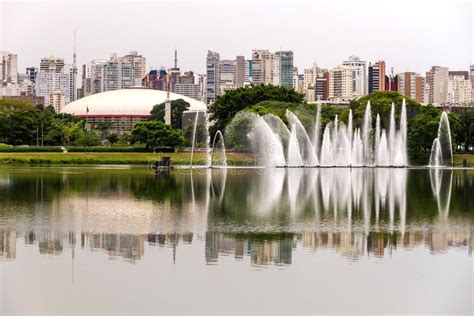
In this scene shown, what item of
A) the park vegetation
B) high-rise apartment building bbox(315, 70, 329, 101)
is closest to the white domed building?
high-rise apartment building bbox(315, 70, 329, 101)

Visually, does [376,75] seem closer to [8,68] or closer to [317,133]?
[8,68]

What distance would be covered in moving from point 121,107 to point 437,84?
254 feet

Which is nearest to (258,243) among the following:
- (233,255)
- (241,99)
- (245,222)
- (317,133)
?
(233,255)

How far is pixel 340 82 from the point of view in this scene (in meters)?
175

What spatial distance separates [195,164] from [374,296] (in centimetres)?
4296

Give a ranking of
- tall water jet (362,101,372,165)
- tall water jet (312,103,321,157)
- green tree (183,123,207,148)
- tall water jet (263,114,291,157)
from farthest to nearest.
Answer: green tree (183,123,207,148), tall water jet (312,103,321,157), tall water jet (362,101,372,165), tall water jet (263,114,291,157)

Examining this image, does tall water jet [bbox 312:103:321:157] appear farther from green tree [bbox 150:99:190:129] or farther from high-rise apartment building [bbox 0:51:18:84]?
high-rise apartment building [bbox 0:51:18:84]

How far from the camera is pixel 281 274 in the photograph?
1356 cm

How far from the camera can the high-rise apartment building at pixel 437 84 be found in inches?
6826

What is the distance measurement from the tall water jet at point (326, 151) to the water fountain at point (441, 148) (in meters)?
7.84

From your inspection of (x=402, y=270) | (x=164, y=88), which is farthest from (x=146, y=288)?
(x=164, y=88)

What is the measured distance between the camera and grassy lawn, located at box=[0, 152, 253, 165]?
54.2m

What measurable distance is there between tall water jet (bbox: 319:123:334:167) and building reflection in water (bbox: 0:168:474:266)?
2498cm

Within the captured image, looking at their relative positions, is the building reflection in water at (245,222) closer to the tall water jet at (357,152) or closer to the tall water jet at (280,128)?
the tall water jet at (280,128)
